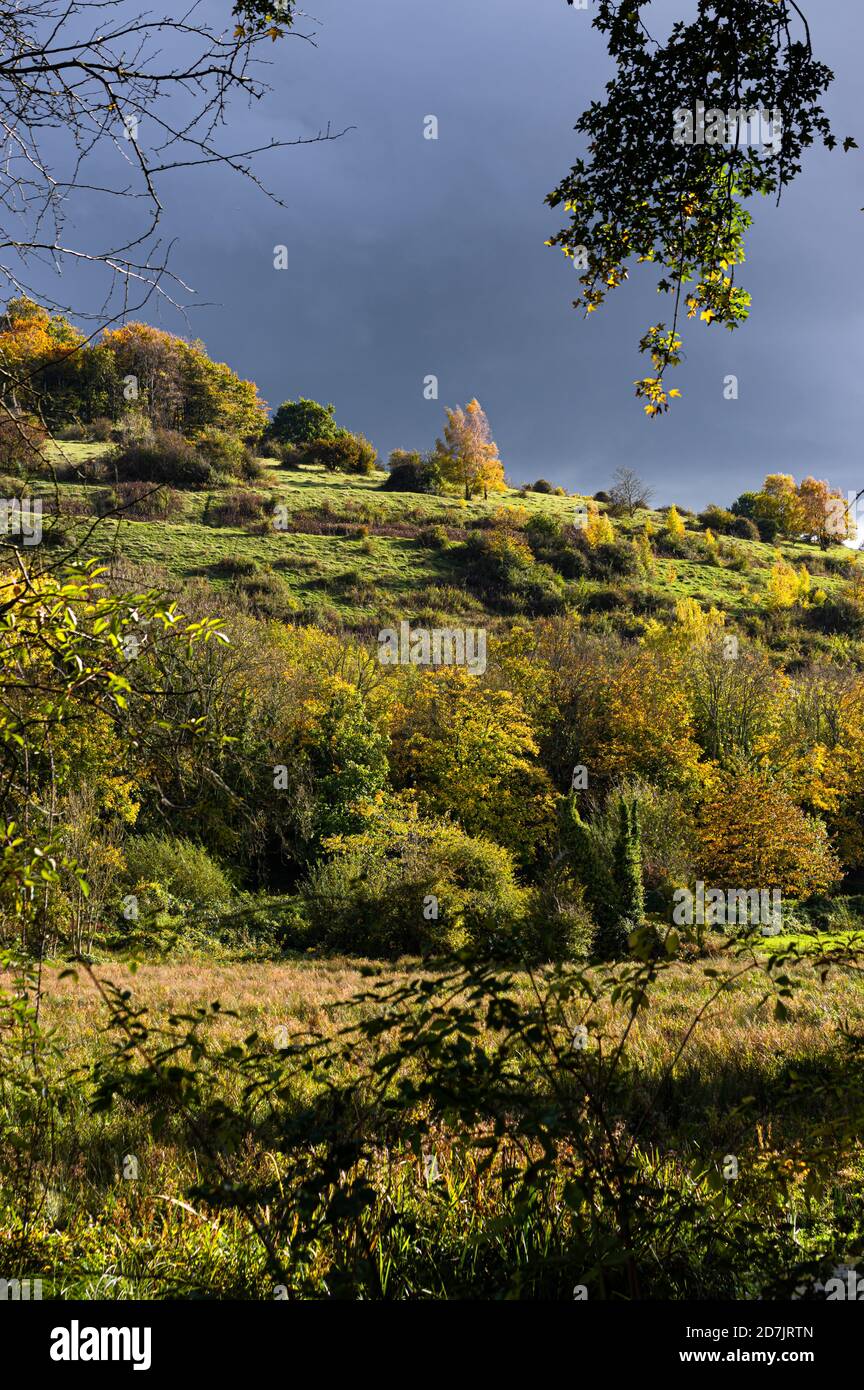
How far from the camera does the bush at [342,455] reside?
7344 centimetres

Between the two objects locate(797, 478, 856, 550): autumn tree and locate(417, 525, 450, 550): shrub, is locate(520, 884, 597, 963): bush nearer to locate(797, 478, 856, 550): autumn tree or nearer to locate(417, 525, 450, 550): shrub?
locate(417, 525, 450, 550): shrub

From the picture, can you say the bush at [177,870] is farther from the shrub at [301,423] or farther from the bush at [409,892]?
the shrub at [301,423]

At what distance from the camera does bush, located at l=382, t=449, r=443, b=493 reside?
6906cm

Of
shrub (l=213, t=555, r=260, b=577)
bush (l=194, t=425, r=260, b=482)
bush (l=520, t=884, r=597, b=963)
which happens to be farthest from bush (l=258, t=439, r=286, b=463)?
bush (l=520, t=884, r=597, b=963)

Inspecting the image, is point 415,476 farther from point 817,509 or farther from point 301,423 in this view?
point 817,509

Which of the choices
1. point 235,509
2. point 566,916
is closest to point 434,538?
point 235,509

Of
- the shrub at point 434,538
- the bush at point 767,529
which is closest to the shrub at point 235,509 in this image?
the shrub at point 434,538

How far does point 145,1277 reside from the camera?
9.30 feet

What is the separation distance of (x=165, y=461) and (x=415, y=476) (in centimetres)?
2641

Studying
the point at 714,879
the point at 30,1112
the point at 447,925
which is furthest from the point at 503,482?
the point at 30,1112

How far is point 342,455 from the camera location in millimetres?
73688

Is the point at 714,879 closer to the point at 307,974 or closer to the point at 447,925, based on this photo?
the point at 447,925

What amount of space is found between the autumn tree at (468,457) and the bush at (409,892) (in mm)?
56749

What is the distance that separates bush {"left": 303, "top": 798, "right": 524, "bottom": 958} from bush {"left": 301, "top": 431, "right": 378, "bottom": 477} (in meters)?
62.8
